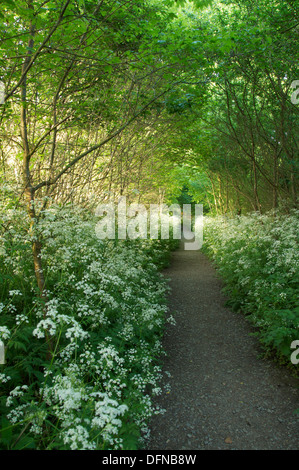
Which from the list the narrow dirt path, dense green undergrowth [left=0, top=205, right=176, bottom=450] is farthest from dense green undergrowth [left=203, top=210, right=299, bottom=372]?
dense green undergrowth [left=0, top=205, right=176, bottom=450]

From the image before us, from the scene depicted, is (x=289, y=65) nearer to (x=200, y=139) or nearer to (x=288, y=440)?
(x=200, y=139)

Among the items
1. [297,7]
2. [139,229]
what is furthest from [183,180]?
[297,7]

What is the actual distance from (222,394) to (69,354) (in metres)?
2.25

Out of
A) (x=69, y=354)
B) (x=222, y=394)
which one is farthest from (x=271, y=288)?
(x=69, y=354)

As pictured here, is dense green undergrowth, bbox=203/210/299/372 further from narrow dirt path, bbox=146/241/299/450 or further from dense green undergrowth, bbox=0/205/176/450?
dense green undergrowth, bbox=0/205/176/450

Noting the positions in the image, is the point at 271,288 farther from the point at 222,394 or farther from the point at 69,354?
the point at 69,354

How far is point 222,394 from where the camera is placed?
12.7ft

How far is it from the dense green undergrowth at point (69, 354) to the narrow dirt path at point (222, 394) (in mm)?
348

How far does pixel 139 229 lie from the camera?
9.74m

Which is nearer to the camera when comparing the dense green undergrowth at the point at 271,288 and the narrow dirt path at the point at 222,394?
the narrow dirt path at the point at 222,394

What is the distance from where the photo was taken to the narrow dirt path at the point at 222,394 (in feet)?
10.2

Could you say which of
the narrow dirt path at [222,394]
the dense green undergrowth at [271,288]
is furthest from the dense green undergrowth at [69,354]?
the dense green undergrowth at [271,288]

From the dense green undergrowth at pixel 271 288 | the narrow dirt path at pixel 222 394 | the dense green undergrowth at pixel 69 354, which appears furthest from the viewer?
the dense green undergrowth at pixel 271 288

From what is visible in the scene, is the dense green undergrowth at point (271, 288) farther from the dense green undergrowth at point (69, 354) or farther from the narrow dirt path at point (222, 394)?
the dense green undergrowth at point (69, 354)
